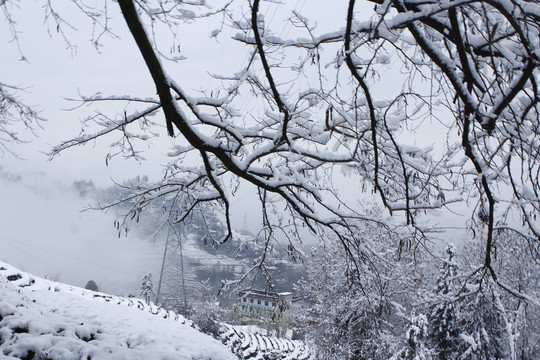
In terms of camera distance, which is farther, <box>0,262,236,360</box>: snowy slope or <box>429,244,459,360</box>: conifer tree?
<box>429,244,459,360</box>: conifer tree

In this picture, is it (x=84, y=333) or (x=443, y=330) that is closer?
(x=84, y=333)

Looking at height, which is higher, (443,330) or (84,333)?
(84,333)

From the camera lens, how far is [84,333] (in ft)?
16.3

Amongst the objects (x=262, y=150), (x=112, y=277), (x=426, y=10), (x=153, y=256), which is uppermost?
(x=426, y=10)

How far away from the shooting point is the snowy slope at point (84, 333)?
398 cm

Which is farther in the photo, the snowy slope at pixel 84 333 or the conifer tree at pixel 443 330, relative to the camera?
the conifer tree at pixel 443 330

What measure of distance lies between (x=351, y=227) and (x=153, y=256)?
395 feet

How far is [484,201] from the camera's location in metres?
2.39

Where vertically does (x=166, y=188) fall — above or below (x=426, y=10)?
below

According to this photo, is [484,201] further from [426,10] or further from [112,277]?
[112,277]

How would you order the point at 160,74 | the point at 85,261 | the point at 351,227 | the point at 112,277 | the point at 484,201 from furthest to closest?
the point at 85,261 → the point at 112,277 → the point at 351,227 → the point at 160,74 → the point at 484,201

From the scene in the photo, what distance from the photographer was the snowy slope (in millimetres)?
3983

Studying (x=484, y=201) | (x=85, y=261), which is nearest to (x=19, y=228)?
(x=85, y=261)

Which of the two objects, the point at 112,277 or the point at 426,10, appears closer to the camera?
the point at 426,10
